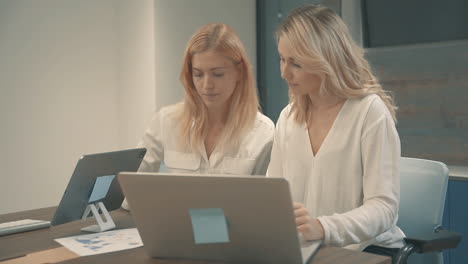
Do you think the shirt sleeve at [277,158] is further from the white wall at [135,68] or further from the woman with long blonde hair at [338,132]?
the white wall at [135,68]

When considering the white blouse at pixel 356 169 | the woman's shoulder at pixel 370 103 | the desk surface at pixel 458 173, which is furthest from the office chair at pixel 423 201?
the desk surface at pixel 458 173

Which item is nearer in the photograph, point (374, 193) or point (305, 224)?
point (305, 224)

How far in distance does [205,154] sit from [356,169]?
71 cm

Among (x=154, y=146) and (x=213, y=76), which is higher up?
(x=213, y=76)

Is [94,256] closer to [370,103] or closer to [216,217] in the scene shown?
[216,217]

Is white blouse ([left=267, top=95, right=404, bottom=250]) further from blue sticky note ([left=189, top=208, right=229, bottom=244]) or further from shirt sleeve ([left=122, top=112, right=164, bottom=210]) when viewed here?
shirt sleeve ([left=122, top=112, right=164, bottom=210])

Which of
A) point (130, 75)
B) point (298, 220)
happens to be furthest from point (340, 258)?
point (130, 75)

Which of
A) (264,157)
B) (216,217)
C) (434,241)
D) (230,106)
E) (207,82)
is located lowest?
(434,241)

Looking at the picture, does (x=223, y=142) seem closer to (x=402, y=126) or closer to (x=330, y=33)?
(x=330, y=33)

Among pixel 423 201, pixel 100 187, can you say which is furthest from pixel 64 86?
pixel 423 201

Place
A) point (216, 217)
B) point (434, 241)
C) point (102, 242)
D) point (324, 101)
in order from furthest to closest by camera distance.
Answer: point (324, 101) < point (434, 241) < point (102, 242) < point (216, 217)

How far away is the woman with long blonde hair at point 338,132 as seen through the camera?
1.88 metres

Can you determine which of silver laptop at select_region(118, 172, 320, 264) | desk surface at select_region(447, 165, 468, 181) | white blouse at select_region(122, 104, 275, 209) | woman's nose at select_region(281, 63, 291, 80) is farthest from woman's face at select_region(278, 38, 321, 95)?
desk surface at select_region(447, 165, 468, 181)

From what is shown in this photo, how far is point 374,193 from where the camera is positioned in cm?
184
